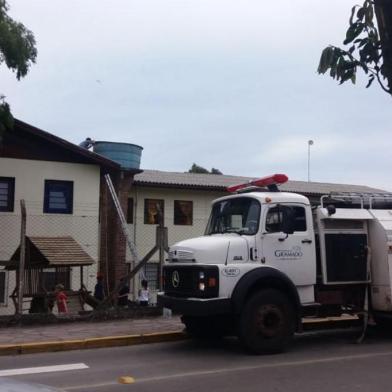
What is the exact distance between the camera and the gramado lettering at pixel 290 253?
9970mm

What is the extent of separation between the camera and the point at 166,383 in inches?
300

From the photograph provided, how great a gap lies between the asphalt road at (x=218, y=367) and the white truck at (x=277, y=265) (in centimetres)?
52

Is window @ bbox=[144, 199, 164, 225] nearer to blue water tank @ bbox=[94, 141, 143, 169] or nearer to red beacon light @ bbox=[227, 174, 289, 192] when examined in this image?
blue water tank @ bbox=[94, 141, 143, 169]

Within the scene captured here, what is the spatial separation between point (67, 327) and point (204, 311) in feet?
13.3

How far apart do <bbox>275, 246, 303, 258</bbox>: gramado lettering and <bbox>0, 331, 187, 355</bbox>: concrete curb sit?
2602 millimetres

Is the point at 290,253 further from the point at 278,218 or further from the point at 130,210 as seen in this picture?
the point at 130,210

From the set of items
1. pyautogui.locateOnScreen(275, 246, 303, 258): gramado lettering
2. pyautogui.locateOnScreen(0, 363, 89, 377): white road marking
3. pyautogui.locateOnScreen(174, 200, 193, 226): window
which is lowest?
pyautogui.locateOnScreen(0, 363, 89, 377): white road marking

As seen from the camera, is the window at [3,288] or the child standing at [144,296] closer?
the child standing at [144,296]

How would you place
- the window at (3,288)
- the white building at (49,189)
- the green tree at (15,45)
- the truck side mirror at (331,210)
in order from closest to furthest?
the truck side mirror at (331,210), the green tree at (15,45), the window at (3,288), the white building at (49,189)

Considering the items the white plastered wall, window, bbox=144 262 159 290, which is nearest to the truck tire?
the white plastered wall

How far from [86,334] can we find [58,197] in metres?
11.4

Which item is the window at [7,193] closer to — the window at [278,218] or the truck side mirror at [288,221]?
the window at [278,218]

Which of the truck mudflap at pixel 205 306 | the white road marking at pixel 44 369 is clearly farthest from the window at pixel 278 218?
the white road marking at pixel 44 369

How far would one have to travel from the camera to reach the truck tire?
30.8 feet
